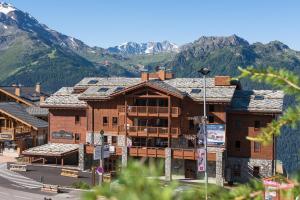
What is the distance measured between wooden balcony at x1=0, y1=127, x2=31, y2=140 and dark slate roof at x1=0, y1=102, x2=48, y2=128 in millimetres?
1274

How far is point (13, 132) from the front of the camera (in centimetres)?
6769

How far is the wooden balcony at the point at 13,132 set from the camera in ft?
221

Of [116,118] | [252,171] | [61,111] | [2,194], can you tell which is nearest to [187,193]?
[2,194]

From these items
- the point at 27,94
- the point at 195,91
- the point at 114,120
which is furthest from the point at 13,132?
the point at 195,91

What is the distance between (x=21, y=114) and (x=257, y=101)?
34.0 meters

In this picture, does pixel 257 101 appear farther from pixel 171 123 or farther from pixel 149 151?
pixel 149 151

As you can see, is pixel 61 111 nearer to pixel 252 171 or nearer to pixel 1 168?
pixel 1 168

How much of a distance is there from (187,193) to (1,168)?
5823 cm

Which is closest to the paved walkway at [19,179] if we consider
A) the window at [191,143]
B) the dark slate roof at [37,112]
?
the window at [191,143]

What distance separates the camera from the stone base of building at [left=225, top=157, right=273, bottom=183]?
173ft

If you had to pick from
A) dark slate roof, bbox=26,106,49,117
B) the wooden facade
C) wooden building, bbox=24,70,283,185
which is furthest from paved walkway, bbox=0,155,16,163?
the wooden facade

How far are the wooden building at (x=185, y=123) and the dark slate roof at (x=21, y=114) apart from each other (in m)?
14.0

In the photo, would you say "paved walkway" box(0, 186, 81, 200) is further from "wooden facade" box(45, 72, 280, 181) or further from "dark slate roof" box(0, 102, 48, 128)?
"dark slate roof" box(0, 102, 48, 128)

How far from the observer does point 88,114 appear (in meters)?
59.7
